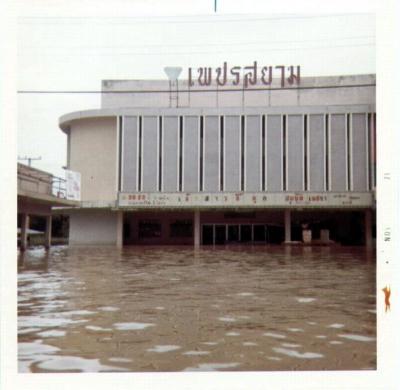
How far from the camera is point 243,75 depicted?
4009 centimetres

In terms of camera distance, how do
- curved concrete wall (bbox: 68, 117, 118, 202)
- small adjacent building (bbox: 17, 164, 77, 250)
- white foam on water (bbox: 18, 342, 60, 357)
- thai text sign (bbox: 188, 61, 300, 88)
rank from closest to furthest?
white foam on water (bbox: 18, 342, 60, 357) → small adjacent building (bbox: 17, 164, 77, 250) → thai text sign (bbox: 188, 61, 300, 88) → curved concrete wall (bbox: 68, 117, 118, 202)

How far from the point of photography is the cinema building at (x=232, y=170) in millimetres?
38312

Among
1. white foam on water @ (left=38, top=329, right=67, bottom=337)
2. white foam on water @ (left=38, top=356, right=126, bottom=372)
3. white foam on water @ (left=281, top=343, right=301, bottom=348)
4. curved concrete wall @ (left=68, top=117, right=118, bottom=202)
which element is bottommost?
white foam on water @ (left=38, top=356, right=126, bottom=372)

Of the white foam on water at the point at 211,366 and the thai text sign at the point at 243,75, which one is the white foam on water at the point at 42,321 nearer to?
the white foam on water at the point at 211,366

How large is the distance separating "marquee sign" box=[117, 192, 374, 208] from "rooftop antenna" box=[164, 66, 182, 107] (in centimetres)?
830

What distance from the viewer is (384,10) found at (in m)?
8.19

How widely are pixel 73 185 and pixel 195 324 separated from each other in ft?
104

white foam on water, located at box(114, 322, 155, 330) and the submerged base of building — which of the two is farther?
the submerged base of building

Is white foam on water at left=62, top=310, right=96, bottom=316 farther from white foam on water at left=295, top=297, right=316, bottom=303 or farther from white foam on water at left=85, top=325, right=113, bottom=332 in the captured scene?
white foam on water at left=295, top=297, right=316, bottom=303

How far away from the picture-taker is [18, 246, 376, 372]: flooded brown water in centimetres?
597

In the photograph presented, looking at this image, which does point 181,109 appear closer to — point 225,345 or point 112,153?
point 112,153

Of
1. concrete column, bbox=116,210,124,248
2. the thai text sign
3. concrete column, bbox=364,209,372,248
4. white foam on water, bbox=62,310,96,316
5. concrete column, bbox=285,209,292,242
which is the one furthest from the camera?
the thai text sign

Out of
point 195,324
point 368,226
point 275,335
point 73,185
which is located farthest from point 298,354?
point 368,226

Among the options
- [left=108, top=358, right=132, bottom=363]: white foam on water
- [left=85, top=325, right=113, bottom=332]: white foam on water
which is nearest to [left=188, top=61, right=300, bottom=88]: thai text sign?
[left=85, top=325, right=113, bottom=332]: white foam on water
